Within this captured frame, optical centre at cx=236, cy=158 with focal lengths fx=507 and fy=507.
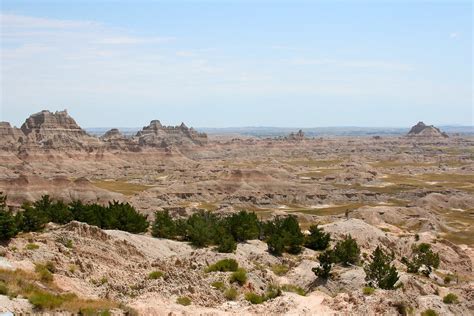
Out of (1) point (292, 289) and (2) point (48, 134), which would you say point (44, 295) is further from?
(2) point (48, 134)

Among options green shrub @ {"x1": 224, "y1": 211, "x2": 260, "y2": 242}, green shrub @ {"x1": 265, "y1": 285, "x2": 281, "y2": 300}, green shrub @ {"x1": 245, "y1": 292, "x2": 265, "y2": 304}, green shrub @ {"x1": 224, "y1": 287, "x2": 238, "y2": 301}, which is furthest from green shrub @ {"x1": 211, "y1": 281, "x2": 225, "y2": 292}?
green shrub @ {"x1": 224, "y1": 211, "x2": 260, "y2": 242}

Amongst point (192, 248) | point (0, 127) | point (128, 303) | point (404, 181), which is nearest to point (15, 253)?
point (128, 303)

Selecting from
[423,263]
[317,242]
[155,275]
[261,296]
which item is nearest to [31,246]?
[155,275]

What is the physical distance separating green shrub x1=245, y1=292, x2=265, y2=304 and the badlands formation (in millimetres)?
481

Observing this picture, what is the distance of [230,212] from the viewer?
286 ft

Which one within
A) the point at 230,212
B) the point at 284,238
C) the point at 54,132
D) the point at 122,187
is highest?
the point at 54,132

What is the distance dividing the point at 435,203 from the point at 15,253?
9654 centimetres

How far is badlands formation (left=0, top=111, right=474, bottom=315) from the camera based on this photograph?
981 inches

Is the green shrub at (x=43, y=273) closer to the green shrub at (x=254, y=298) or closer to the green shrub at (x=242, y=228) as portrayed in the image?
the green shrub at (x=254, y=298)

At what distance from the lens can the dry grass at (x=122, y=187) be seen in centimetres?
12559

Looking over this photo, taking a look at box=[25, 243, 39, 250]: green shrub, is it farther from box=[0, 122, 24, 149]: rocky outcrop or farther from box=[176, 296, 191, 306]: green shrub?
box=[0, 122, 24, 149]: rocky outcrop

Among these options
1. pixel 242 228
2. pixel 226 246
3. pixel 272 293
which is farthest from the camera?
pixel 242 228

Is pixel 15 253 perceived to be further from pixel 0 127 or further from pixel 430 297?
pixel 0 127

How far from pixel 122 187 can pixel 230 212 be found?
183 ft
